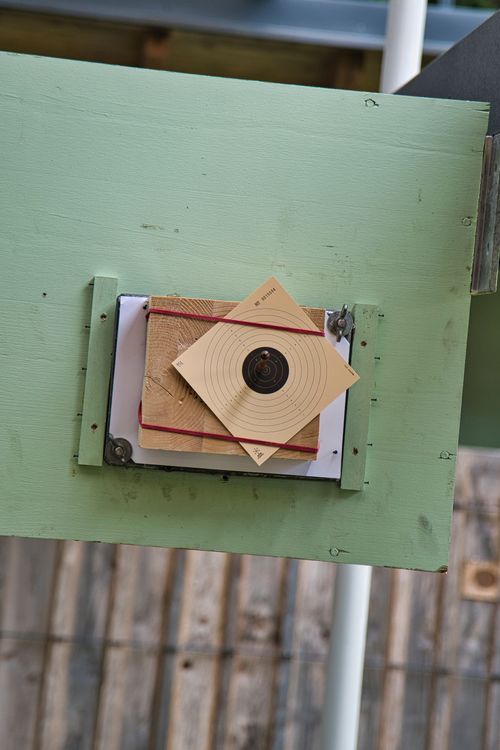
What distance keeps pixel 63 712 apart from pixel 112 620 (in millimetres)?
359

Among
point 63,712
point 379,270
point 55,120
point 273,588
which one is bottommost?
point 63,712

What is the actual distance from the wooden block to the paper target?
1 centimetres

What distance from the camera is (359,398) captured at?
3.61 ft

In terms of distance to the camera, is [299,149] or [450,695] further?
[450,695]

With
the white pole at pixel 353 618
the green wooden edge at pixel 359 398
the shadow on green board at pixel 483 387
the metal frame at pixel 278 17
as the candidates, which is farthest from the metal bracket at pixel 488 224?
the metal frame at pixel 278 17

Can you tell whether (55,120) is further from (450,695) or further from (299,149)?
(450,695)

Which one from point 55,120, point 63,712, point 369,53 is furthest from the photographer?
point 63,712

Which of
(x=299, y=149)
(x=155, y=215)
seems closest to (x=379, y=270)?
(x=299, y=149)

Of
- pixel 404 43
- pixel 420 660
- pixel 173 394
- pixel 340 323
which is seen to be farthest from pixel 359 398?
pixel 420 660

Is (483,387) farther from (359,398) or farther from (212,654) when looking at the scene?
(212,654)

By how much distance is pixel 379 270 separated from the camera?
1.11 metres

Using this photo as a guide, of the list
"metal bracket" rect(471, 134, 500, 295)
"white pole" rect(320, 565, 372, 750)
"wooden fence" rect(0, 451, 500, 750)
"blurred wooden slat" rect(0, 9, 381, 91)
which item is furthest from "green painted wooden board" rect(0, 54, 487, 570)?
"wooden fence" rect(0, 451, 500, 750)

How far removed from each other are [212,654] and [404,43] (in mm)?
2113

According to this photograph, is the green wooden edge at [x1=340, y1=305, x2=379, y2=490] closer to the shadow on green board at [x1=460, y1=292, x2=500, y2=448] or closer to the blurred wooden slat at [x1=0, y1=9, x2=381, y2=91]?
the shadow on green board at [x1=460, y1=292, x2=500, y2=448]
